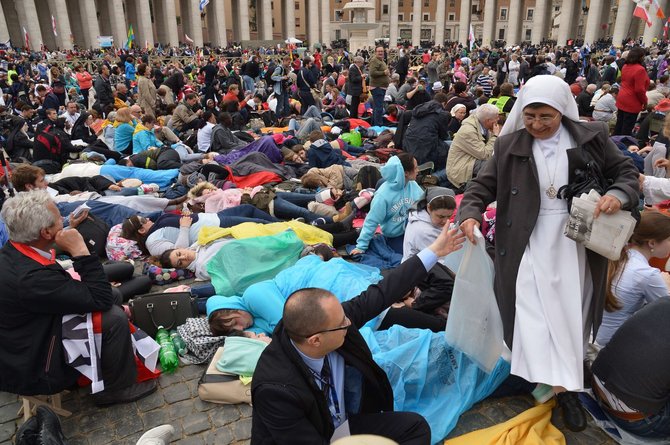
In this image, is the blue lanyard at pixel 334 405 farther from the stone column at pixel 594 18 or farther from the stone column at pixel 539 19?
the stone column at pixel 539 19

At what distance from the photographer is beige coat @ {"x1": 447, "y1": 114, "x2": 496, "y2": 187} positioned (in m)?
7.04

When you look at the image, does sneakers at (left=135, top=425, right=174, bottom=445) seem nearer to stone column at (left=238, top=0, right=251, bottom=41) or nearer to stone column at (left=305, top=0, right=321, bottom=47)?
stone column at (left=305, top=0, right=321, bottom=47)

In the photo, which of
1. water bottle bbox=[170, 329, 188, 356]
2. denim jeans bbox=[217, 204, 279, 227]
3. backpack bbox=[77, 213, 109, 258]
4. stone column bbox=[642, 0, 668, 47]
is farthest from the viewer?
stone column bbox=[642, 0, 668, 47]

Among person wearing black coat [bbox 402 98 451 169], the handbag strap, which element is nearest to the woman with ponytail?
the handbag strap

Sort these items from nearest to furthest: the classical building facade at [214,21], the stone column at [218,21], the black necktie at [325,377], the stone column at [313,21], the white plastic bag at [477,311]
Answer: the black necktie at [325,377] → the white plastic bag at [477,311] → the classical building facade at [214,21] → the stone column at [218,21] → the stone column at [313,21]

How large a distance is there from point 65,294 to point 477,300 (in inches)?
96.8

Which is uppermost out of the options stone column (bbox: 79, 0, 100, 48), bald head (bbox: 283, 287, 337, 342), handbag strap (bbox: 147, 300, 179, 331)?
stone column (bbox: 79, 0, 100, 48)

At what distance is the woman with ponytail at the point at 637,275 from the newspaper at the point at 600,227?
723mm

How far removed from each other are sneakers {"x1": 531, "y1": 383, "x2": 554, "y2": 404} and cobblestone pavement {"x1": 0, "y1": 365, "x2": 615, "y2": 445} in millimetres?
119

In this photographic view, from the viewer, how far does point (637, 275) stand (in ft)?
10.2

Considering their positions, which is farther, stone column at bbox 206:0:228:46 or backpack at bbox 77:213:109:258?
stone column at bbox 206:0:228:46

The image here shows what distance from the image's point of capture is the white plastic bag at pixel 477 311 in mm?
2967

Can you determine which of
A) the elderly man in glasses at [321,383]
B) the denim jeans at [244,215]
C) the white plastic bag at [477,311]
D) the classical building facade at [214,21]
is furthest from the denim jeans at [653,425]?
the classical building facade at [214,21]

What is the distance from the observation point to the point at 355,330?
8.00ft
